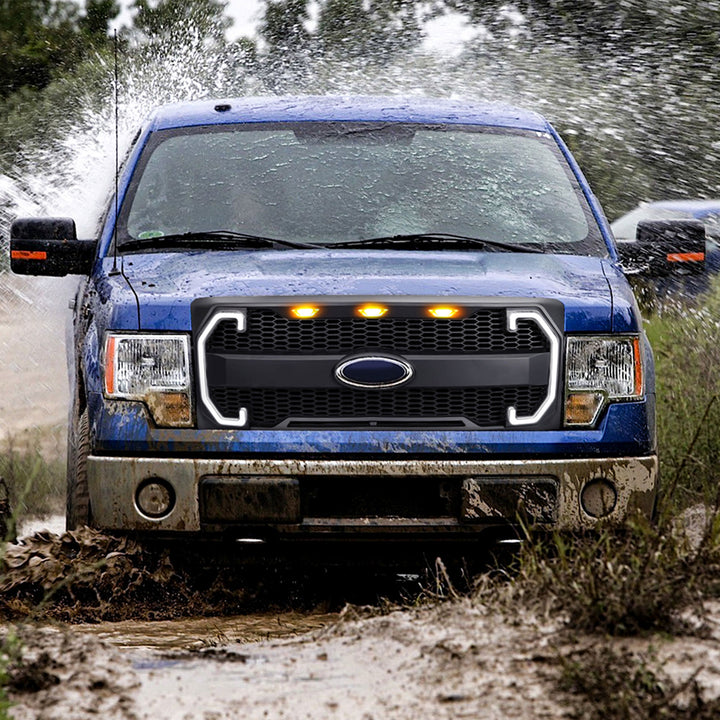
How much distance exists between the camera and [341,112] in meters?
6.41

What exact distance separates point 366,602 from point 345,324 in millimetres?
1395

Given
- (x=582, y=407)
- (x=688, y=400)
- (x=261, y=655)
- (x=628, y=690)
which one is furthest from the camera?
(x=688, y=400)

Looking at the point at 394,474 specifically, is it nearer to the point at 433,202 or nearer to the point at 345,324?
the point at 345,324

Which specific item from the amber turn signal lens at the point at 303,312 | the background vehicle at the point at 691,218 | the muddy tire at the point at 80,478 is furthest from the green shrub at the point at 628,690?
the background vehicle at the point at 691,218

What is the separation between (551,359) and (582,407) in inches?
7.5

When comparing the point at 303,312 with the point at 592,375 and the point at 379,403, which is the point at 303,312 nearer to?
the point at 379,403

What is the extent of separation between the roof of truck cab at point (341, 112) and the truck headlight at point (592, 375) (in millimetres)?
Answer: 1826

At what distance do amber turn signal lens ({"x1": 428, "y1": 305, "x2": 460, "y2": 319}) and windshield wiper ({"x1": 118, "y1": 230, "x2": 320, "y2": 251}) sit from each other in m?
0.84

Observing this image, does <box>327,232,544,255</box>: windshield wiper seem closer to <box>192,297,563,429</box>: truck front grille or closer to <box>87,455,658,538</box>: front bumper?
<box>192,297,563,429</box>: truck front grille

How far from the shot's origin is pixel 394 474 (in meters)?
4.80

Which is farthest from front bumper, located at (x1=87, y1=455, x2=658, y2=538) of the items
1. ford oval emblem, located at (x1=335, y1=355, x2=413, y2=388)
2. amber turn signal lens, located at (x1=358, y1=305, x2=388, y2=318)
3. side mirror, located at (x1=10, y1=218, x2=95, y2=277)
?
side mirror, located at (x1=10, y1=218, x2=95, y2=277)

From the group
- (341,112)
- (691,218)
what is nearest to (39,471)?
(341,112)

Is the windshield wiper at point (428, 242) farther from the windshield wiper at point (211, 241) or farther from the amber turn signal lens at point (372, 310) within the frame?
the amber turn signal lens at point (372, 310)

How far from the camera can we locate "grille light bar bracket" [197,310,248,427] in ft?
15.7
